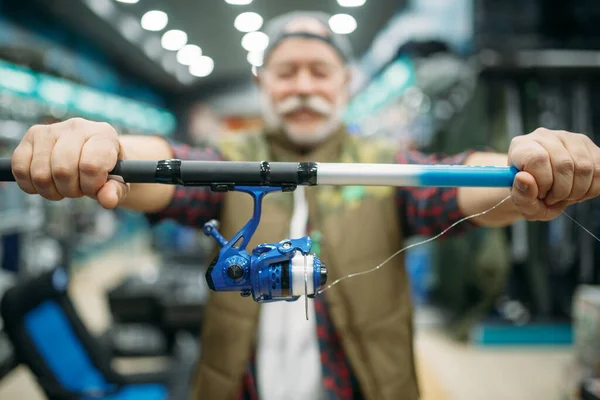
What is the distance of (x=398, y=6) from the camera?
0.80 metres

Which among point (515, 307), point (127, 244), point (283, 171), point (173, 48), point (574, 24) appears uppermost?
point (574, 24)

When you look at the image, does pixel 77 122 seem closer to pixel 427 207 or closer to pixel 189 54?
pixel 189 54

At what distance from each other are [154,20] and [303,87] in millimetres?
287

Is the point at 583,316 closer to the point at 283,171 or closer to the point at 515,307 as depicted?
the point at 283,171

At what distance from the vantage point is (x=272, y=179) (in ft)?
1.61

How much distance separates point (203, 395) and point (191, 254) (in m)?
2.31

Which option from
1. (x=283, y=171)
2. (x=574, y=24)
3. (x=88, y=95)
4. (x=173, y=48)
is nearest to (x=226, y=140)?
(x=173, y=48)

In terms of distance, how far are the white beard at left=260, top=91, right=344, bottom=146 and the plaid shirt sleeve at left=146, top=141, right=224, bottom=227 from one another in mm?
134

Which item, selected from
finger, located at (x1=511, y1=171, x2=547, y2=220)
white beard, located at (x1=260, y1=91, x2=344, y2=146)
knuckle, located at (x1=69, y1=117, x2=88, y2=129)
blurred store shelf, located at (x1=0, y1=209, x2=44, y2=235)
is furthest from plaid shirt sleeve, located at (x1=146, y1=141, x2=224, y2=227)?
blurred store shelf, located at (x1=0, y1=209, x2=44, y2=235)

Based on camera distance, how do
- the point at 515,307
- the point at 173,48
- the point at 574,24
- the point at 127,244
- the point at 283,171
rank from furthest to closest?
1. the point at 127,244
2. the point at 515,307
3. the point at 574,24
4. the point at 173,48
5. the point at 283,171

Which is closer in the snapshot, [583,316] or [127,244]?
[583,316]

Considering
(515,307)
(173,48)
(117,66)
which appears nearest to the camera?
(173,48)

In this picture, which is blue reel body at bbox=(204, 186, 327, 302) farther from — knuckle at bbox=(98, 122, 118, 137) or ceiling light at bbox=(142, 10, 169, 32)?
ceiling light at bbox=(142, 10, 169, 32)

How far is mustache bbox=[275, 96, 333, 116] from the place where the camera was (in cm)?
75
